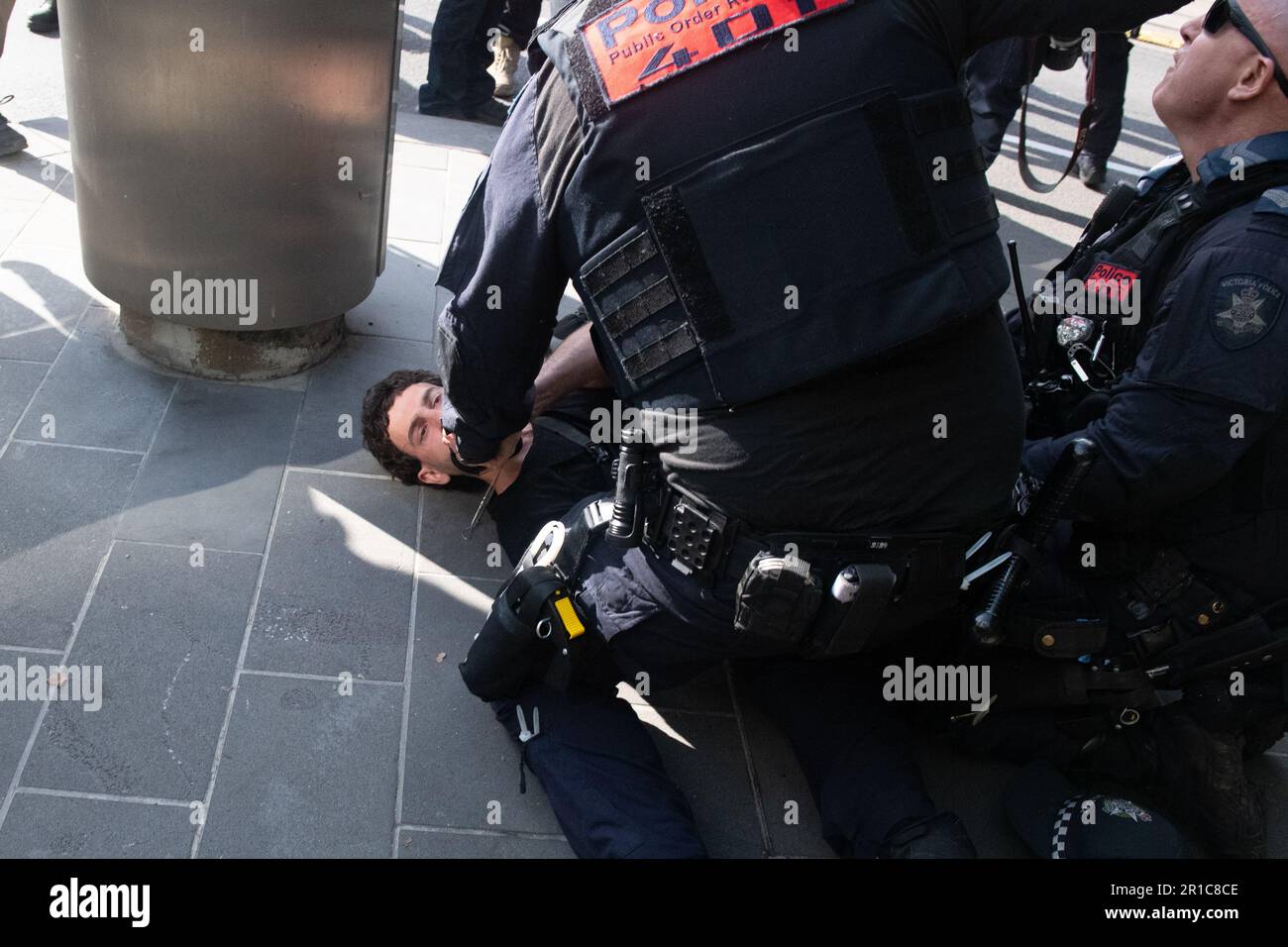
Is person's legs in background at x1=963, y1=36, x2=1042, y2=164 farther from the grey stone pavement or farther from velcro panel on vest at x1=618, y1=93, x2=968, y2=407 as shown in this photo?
velcro panel on vest at x1=618, y1=93, x2=968, y2=407

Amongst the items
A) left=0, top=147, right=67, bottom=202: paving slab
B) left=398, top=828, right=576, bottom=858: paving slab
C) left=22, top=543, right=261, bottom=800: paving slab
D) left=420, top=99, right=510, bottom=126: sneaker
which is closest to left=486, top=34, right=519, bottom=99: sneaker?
left=420, top=99, right=510, bottom=126: sneaker

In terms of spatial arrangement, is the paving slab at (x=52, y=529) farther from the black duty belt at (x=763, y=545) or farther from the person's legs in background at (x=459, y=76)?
the person's legs in background at (x=459, y=76)

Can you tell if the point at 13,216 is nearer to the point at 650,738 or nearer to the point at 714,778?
the point at 650,738

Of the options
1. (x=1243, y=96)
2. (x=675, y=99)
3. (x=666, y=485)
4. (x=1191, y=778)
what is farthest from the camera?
(x=1191, y=778)

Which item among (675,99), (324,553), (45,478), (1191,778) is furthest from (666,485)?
(45,478)

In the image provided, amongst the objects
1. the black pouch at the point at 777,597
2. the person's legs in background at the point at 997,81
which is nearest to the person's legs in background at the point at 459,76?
the person's legs in background at the point at 997,81

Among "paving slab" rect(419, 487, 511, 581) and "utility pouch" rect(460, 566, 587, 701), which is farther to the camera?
"paving slab" rect(419, 487, 511, 581)

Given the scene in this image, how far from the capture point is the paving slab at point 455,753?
2.62m

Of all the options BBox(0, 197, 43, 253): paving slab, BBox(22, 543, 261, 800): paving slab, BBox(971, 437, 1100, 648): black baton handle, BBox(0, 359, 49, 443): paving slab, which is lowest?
BBox(22, 543, 261, 800): paving slab

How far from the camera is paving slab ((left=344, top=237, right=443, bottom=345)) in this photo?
423 centimetres

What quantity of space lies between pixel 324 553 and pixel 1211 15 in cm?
259

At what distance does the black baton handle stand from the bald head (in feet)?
2.59

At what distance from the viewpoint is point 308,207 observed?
11.5 ft
